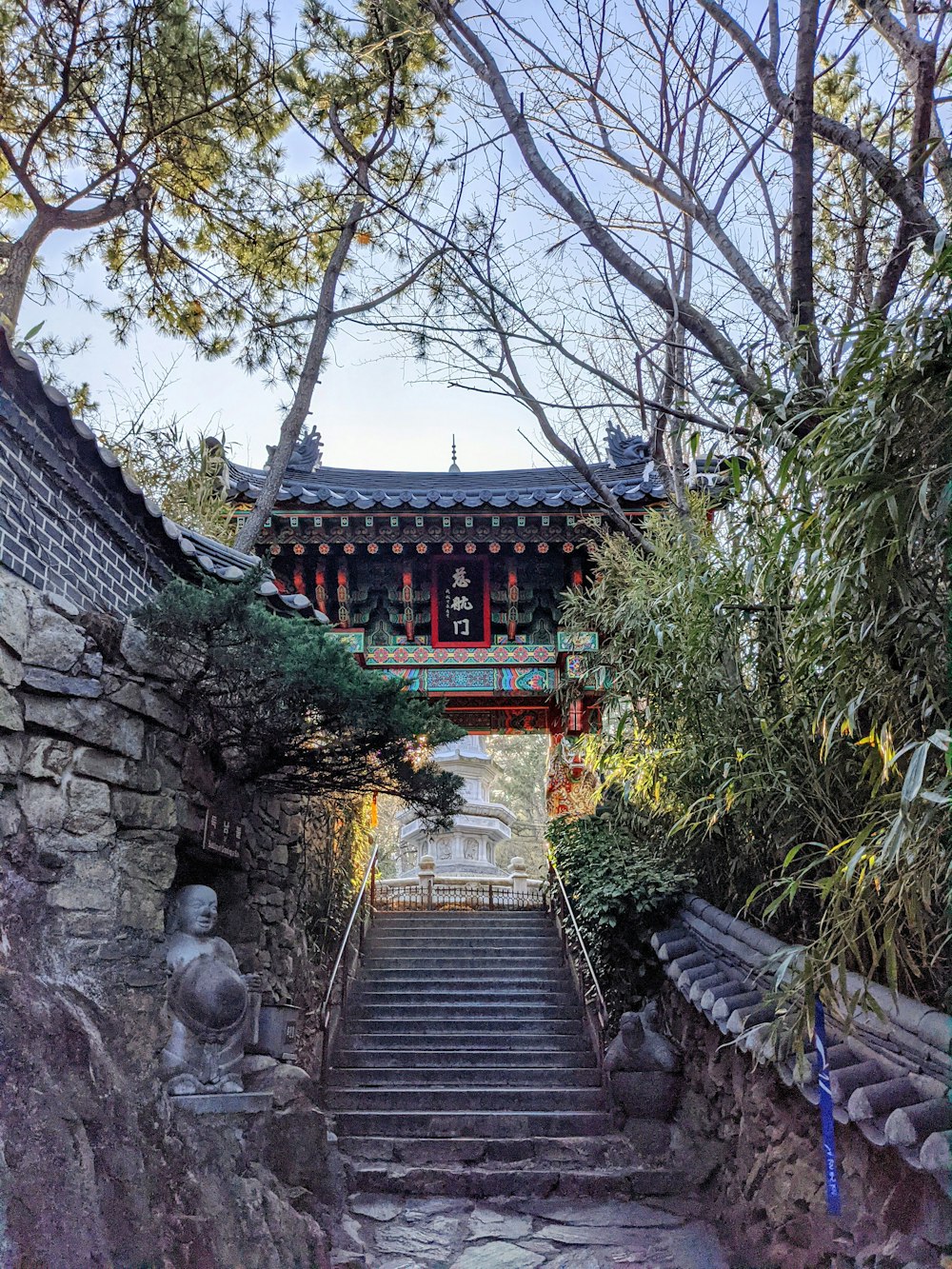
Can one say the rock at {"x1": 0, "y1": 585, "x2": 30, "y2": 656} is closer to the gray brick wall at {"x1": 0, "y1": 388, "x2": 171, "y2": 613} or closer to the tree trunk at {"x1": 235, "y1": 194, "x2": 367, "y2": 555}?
the gray brick wall at {"x1": 0, "y1": 388, "x2": 171, "y2": 613}

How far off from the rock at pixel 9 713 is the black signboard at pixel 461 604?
7172 millimetres

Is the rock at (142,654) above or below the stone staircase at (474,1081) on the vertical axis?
above

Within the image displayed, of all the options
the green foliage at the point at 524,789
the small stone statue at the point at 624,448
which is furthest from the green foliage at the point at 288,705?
the green foliage at the point at 524,789

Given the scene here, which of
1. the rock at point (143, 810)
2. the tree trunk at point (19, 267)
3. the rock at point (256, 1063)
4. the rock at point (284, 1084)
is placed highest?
the tree trunk at point (19, 267)

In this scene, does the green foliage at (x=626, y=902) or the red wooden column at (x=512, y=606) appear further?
the red wooden column at (x=512, y=606)

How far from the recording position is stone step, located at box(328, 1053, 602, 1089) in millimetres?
6793

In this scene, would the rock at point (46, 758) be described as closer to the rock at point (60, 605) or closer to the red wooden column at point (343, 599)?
the rock at point (60, 605)

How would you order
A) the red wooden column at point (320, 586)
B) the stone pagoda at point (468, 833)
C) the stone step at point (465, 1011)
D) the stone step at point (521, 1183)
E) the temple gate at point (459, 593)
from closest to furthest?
the stone step at point (521, 1183) → the stone step at point (465, 1011) → the temple gate at point (459, 593) → the red wooden column at point (320, 586) → the stone pagoda at point (468, 833)

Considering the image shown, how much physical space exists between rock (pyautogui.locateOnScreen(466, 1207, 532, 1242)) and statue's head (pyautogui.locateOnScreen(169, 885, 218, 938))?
8.17ft

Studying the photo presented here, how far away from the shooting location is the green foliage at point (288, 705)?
4.16m

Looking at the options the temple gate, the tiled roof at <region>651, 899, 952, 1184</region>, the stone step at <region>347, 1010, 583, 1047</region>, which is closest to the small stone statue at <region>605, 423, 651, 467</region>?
the temple gate

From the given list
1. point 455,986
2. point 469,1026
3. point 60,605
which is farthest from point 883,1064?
point 455,986

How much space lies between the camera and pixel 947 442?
2504 millimetres

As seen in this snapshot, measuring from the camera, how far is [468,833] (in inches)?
602
